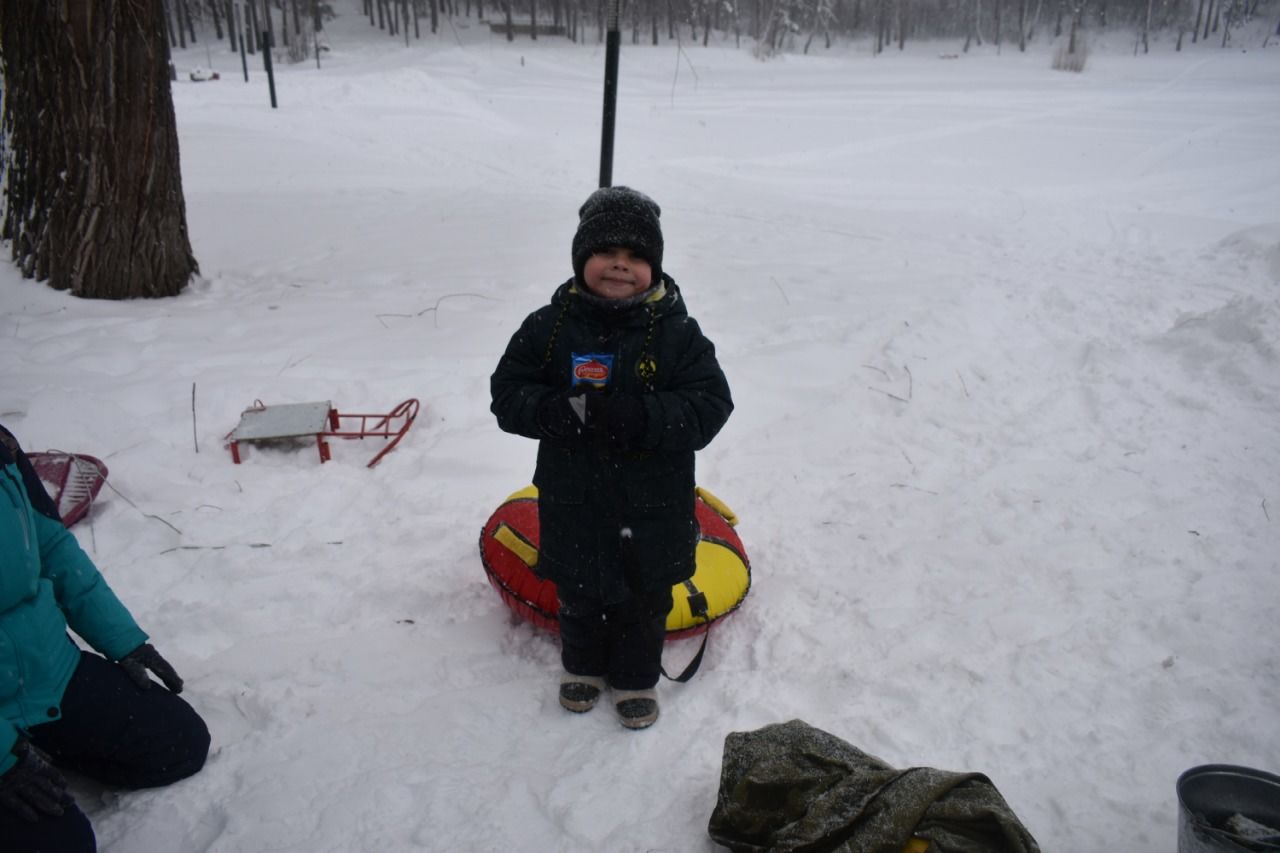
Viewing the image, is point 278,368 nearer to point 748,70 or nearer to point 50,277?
point 50,277

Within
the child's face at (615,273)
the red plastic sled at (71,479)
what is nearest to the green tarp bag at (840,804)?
the child's face at (615,273)

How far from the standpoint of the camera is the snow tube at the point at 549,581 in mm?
2711

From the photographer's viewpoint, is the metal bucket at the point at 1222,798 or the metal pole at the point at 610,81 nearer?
the metal bucket at the point at 1222,798

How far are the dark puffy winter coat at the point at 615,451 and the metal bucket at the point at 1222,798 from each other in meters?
1.36

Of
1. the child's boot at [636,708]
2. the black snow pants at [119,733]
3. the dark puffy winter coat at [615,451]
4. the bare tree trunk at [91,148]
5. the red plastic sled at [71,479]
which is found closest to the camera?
the black snow pants at [119,733]

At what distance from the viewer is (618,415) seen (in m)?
2.07

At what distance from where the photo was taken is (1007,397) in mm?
4645

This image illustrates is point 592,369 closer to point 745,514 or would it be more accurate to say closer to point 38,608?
point 38,608

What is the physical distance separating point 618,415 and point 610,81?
2.79m

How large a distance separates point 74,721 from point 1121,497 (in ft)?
13.4

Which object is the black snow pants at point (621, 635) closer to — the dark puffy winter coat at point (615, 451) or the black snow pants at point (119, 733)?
the dark puffy winter coat at point (615, 451)

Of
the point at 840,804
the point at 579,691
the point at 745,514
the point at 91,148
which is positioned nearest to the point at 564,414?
the point at 579,691

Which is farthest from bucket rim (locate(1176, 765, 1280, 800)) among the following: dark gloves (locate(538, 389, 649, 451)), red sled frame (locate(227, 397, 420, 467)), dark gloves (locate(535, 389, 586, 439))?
red sled frame (locate(227, 397, 420, 467))

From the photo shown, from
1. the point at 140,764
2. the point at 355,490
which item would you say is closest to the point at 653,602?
the point at 140,764
